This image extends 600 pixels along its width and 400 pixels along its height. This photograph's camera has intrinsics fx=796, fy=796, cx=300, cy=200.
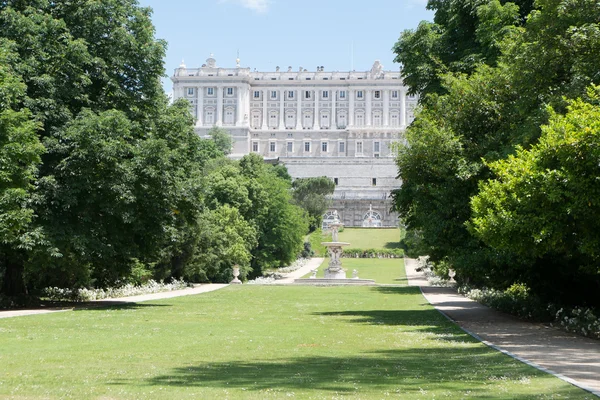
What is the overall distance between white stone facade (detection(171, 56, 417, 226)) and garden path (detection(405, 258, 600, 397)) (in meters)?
126

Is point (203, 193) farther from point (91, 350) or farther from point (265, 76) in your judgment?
point (265, 76)

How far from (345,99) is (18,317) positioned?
136940 mm

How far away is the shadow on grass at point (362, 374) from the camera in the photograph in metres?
8.92

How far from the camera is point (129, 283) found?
3450cm

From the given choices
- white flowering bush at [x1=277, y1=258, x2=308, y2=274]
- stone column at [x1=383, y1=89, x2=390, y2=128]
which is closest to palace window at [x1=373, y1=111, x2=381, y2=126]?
stone column at [x1=383, y1=89, x2=390, y2=128]

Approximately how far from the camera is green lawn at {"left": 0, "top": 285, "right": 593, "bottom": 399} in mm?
8641

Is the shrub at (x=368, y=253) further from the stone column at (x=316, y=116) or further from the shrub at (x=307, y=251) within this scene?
the stone column at (x=316, y=116)

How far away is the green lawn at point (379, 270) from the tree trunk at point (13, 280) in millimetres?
26572

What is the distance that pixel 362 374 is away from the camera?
1009cm

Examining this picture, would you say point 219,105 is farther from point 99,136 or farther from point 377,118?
point 99,136

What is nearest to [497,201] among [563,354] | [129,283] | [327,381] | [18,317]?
[563,354]

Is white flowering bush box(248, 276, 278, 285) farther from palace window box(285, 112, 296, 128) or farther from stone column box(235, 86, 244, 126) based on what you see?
palace window box(285, 112, 296, 128)


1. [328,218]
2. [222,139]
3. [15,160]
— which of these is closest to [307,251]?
[328,218]

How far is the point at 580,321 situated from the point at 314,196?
86565 millimetres
